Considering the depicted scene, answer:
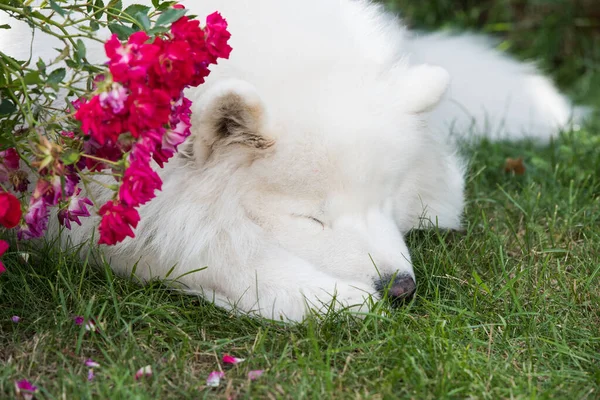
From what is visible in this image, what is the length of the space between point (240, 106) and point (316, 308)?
59 cm

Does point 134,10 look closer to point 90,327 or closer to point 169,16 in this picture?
point 169,16

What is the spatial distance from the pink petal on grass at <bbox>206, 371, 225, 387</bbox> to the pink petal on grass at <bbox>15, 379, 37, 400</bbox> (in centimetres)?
39

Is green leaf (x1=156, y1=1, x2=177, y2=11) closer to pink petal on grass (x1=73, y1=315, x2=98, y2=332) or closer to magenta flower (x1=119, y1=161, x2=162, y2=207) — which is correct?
magenta flower (x1=119, y1=161, x2=162, y2=207)

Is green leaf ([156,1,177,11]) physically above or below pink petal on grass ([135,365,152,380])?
above

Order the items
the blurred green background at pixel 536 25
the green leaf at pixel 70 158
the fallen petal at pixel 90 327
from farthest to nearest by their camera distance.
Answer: the blurred green background at pixel 536 25 < the fallen petal at pixel 90 327 < the green leaf at pixel 70 158

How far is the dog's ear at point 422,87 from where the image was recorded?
96.0 inches

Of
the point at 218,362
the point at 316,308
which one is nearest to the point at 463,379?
the point at 316,308

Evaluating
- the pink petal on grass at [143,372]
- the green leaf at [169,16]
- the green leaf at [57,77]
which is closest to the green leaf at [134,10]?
the green leaf at [169,16]

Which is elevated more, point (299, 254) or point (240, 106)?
point (240, 106)

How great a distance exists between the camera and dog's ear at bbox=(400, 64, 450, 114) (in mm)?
2438

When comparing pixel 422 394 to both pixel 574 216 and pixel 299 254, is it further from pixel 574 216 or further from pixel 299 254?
pixel 574 216

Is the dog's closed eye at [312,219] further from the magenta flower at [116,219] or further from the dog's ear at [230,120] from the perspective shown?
the magenta flower at [116,219]

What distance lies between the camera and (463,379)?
6.19 feet

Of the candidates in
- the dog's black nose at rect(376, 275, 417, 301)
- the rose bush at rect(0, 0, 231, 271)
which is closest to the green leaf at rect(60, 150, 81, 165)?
the rose bush at rect(0, 0, 231, 271)
